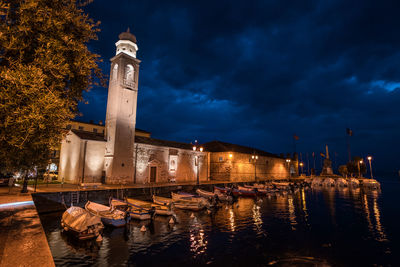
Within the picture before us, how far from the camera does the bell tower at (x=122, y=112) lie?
Result: 90.8 ft

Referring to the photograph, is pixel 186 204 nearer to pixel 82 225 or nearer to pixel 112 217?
pixel 112 217

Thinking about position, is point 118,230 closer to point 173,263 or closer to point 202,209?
point 173,263

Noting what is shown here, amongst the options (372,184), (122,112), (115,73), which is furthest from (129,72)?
(372,184)

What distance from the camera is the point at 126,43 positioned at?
98.5 ft

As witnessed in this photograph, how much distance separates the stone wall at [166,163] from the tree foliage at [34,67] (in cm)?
2193

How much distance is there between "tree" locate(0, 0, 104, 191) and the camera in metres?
6.89

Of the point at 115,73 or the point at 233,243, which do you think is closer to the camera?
the point at 233,243

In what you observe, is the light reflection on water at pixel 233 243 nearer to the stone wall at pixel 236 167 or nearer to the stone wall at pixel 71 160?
the stone wall at pixel 71 160

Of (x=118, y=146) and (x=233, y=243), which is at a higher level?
(x=118, y=146)

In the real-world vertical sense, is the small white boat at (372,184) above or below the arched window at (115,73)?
below

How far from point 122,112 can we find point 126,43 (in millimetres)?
10382

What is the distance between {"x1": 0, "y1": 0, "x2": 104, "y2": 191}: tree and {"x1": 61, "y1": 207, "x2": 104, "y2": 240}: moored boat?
15.1ft

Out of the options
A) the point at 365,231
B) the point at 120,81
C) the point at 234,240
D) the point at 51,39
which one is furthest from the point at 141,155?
the point at 365,231

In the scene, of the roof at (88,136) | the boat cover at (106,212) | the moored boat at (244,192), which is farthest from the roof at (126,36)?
the moored boat at (244,192)
